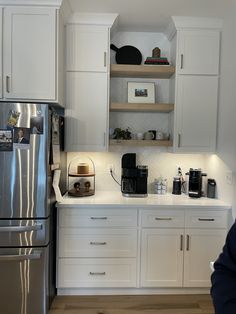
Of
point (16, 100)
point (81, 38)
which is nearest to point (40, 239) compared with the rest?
point (16, 100)

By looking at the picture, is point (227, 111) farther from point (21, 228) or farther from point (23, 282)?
point (23, 282)

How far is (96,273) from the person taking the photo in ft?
7.62

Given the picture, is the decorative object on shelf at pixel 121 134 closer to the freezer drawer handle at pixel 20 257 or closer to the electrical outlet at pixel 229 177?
the electrical outlet at pixel 229 177

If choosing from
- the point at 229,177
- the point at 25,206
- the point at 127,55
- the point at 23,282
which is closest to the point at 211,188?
the point at 229,177

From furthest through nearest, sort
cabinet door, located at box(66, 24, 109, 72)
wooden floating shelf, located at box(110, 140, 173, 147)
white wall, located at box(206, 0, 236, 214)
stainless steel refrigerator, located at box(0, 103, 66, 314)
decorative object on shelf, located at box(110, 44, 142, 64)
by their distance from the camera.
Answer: decorative object on shelf, located at box(110, 44, 142, 64) → wooden floating shelf, located at box(110, 140, 173, 147) → cabinet door, located at box(66, 24, 109, 72) → white wall, located at box(206, 0, 236, 214) → stainless steel refrigerator, located at box(0, 103, 66, 314)

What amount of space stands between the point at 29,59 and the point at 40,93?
0.30 m

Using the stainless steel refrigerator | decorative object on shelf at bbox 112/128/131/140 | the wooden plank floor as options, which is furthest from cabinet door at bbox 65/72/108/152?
the wooden plank floor

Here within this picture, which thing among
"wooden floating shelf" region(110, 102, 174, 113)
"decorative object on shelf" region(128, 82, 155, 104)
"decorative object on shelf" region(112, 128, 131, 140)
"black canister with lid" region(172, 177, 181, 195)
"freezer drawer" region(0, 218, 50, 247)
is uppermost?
"decorative object on shelf" region(128, 82, 155, 104)

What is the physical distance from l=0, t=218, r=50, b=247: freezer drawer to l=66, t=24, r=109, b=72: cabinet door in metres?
1.51

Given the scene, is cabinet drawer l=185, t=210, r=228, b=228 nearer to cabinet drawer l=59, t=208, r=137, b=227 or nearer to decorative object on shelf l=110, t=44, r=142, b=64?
cabinet drawer l=59, t=208, r=137, b=227

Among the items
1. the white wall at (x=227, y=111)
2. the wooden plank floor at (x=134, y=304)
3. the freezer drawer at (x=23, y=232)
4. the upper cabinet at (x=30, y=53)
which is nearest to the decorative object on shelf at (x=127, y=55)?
the upper cabinet at (x=30, y=53)

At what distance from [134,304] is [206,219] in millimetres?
1017

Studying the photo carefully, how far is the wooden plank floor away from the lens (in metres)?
2.19

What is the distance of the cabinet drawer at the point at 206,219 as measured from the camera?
7.69ft
